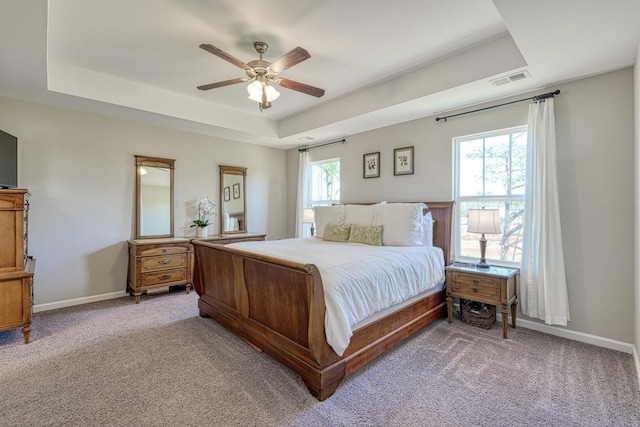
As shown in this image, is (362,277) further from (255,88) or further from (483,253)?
(255,88)

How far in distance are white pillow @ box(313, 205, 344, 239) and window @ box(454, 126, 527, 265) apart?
1529 mm

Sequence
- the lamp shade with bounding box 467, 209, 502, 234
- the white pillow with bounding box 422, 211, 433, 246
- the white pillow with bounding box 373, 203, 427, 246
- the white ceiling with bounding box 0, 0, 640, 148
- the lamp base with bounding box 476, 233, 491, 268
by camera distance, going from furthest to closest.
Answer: the white pillow with bounding box 422, 211, 433, 246, the white pillow with bounding box 373, 203, 427, 246, the lamp base with bounding box 476, 233, 491, 268, the lamp shade with bounding box 467, 209, 502, 234, the white ceiling with bounding box 0, 0, 640, 148

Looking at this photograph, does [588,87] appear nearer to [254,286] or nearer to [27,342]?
[254,286]

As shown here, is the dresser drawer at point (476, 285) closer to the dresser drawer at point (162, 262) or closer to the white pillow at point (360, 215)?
the white pillow at point (360, 215)

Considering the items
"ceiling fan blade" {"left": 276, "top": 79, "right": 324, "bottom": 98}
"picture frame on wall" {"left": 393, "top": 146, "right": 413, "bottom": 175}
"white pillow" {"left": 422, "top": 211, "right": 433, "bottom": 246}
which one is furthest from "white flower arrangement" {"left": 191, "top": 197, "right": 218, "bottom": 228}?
"white pillow" {"left": 422, "top": 211, "right": 433, "bottom": 246}

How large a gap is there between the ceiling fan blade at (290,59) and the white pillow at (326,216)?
7.14ft

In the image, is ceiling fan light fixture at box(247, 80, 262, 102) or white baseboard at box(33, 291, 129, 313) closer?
ceiling fan light fixture at box(247, 80, 262, 102)

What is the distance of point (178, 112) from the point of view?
157 inches

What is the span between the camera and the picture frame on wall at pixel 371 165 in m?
4.56

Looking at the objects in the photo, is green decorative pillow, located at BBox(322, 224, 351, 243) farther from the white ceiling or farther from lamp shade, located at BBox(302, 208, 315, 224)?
the white ceiling

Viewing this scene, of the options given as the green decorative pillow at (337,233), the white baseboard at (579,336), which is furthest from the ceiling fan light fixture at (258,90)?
the white baseboard at (579,336)

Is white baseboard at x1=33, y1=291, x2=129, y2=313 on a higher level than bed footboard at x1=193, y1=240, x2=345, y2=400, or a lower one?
lower

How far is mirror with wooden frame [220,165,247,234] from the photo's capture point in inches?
206

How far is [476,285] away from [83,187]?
495 cm
